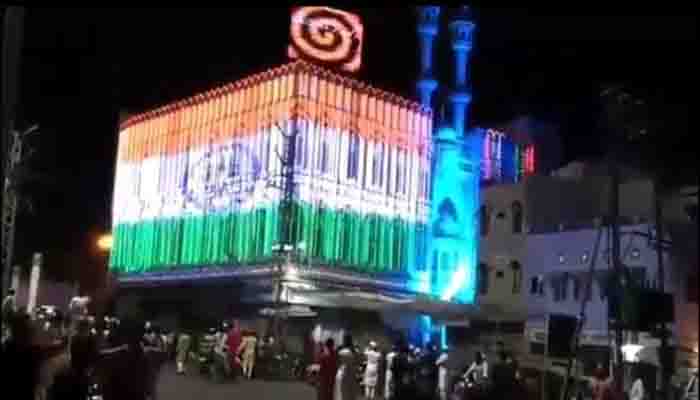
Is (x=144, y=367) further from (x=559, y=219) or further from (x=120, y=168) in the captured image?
(x=120, y=168)

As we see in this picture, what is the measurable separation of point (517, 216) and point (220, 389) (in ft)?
42.6

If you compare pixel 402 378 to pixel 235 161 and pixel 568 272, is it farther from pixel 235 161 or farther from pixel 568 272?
pixel 235 161

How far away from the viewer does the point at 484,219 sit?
91.0 feet

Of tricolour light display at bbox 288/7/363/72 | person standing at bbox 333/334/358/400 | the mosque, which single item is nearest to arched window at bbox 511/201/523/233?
the mosque

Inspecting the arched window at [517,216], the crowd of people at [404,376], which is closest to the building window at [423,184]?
the arched window at [517,216]

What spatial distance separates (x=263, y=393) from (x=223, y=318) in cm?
929

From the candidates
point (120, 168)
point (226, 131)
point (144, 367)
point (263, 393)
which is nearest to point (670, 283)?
point (144, 367)

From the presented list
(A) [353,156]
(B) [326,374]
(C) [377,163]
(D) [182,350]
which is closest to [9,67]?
(B) [326,374]

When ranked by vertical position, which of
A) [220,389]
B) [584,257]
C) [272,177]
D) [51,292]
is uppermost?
[272,177]

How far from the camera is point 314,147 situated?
25.6 metres

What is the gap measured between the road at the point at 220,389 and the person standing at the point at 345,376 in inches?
84.6

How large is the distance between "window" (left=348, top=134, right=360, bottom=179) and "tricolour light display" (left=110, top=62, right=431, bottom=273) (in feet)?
0.10

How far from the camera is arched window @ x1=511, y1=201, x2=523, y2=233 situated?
24.8 m

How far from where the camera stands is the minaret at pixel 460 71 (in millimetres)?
30109
